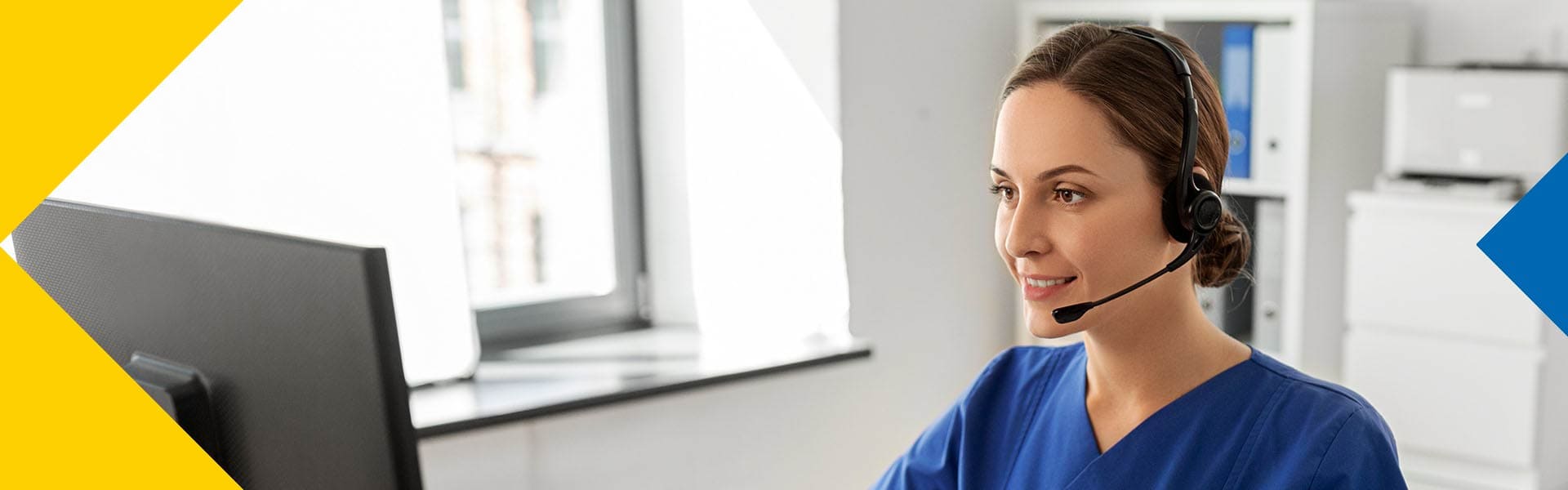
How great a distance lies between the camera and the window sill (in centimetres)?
234

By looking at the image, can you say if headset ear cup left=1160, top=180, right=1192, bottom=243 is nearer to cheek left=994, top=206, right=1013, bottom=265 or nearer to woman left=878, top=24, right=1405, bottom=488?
woman left=878, top=24, right=1405, bottom=488

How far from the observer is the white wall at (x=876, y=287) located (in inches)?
103

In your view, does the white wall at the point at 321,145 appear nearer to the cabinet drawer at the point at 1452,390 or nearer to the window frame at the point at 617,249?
the window frame at the point at 617,249

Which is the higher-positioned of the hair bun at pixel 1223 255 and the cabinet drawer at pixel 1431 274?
the hair bun at pixel 1223 255

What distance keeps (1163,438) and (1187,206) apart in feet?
0.70

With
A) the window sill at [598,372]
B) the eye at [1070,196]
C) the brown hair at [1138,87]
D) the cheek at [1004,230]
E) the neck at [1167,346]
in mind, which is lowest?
the window sill at [598,372]

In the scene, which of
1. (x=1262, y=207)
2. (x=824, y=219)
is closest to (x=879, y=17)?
(x=824, y=219)

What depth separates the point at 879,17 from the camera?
2.81 m

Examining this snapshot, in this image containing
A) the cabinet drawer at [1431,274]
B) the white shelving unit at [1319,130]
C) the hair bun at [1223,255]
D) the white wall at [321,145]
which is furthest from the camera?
the white shelving unit at [1319,130]

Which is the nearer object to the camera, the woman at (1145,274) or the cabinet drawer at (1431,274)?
the woman at (1145,274)

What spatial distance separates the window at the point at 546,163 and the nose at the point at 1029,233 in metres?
1.69

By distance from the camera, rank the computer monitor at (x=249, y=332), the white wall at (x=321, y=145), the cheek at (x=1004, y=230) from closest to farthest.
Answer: the computer monitor at (x=249, y=332)
the cheek at (x=1004, y=230)
the white wall at (x=321, y=145)

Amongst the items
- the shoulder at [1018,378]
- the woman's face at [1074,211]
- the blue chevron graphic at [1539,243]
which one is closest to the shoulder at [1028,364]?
the shoulder at [1018,378]

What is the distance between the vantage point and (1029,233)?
4.02ft
